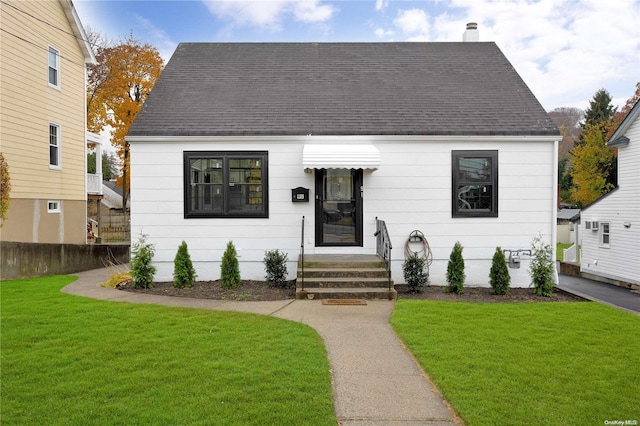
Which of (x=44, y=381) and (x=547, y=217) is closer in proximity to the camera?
(x=44, y=381)

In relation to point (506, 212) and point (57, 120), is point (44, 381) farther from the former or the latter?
point (57, 120)

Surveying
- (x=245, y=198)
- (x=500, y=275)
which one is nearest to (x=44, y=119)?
(x=245, y=198)

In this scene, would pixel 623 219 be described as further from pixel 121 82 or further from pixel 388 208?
pixel 121 82

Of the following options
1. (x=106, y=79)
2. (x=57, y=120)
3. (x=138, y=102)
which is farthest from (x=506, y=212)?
(x=106, y=79)

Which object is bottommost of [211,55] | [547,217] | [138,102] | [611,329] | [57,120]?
[611,329]

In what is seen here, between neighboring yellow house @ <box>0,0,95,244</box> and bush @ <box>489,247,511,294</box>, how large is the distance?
14.0 metres

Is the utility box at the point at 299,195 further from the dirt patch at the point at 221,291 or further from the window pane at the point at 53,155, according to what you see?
the window pane at the point at 53,155

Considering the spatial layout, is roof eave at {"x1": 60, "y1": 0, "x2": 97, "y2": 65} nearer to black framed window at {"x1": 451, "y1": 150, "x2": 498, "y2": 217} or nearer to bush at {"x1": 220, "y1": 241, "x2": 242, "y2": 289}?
bush at {"x1": 220, "y1": 241, "x2": 242, "y2": 289}

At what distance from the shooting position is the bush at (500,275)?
9375mm

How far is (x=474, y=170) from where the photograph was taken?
1035 cm

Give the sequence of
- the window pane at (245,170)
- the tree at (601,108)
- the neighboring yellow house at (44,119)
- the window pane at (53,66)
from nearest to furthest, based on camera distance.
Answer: the window pane at (245,170) → the neighboring yellow house at (44,119) → the window pane at (53,66) → the tree at (601,108)

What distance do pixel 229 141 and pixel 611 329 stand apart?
8.42 m

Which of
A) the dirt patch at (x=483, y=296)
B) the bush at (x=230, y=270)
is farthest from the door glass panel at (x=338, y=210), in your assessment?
the bush at (x=230, y=270)

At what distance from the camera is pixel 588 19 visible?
480 inches
